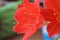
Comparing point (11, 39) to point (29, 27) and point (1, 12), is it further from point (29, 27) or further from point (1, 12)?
point (29, 27)

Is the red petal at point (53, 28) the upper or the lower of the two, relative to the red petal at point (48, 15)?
lower

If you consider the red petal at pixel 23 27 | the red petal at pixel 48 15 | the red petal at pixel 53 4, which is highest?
the red petal at pixel 23 27

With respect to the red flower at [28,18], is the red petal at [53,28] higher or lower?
lower
